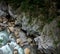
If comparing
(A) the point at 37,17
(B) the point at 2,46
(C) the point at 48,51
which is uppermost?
(A) the point at 37,17

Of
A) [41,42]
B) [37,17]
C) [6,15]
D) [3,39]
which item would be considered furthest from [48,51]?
[6,15]

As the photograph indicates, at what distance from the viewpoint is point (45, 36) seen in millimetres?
4172

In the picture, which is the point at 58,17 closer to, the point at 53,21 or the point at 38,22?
the point at 53,21

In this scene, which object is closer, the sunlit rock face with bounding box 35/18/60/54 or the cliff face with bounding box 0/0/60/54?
the sunlit rock face with bounding box 35/18/60/54

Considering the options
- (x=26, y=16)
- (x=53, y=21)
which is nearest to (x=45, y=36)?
(x=53, y=21)

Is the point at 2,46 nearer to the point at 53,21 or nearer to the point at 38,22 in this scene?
the point at 38,22

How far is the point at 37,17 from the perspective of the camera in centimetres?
479

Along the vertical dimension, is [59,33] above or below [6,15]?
above

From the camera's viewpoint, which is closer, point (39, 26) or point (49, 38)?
point (49, 38)

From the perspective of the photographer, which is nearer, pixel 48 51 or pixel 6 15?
pixel 48 51

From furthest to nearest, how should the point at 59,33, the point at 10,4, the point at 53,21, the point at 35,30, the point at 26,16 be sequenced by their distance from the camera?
the point at 10,4 < the point at 26,16 < the point at 35,30 < the point at 53,21 < the point at 59,33

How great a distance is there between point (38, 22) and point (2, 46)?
1191mm

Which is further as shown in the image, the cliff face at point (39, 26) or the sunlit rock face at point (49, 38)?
the cliff face at point (39, 26)

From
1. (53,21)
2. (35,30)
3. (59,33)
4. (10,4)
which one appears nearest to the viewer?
(59,33)
